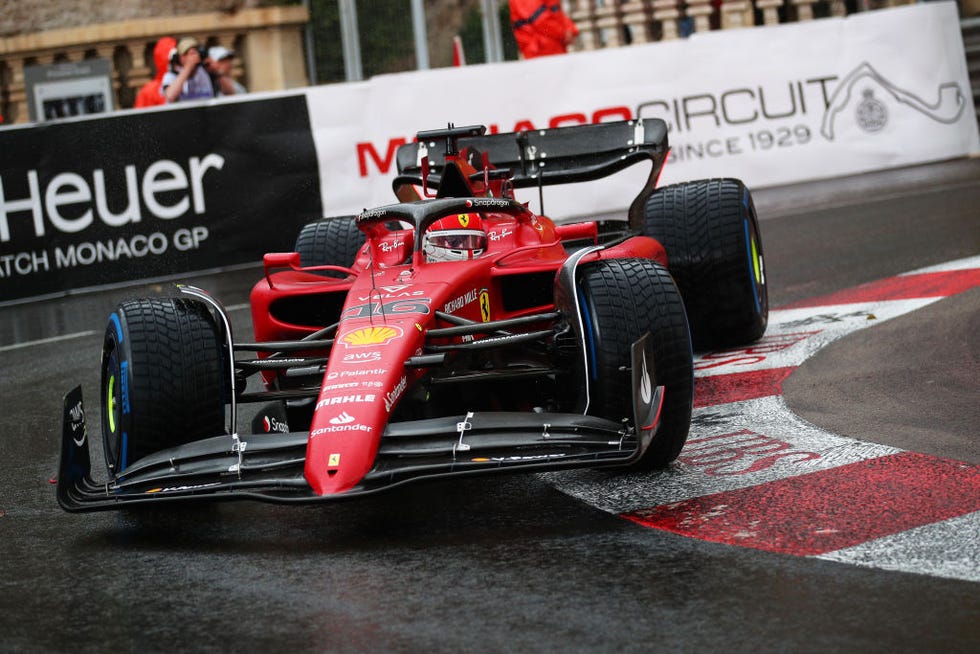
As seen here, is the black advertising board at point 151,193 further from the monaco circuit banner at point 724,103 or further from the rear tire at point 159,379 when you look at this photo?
the rear tire at point 159,379

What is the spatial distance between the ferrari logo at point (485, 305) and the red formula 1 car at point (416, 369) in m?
0.01

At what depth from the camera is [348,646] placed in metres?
3.67

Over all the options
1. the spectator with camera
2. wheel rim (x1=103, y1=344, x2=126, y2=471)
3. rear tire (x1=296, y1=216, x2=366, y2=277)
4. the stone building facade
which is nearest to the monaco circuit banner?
the spectator with camera

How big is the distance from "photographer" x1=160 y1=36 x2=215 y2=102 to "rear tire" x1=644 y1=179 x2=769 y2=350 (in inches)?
307

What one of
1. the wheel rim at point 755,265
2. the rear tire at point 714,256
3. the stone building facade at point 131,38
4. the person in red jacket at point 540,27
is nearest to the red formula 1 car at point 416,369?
the rear tire at point 714,256

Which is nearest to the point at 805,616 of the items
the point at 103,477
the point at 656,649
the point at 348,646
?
the point at 656,649

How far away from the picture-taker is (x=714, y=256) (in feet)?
23.6

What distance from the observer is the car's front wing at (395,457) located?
14.6 feet

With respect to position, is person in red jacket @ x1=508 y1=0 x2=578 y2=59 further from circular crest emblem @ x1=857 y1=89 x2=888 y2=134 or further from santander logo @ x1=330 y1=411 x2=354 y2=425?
santander logo @ x1=330 y1=411 x2=354 y2=425

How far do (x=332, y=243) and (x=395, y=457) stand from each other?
10.2 ft

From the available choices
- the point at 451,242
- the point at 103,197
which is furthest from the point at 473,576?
the point at 103,197

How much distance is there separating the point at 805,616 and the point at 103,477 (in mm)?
3218

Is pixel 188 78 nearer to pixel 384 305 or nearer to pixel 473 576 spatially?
pixel 384 305

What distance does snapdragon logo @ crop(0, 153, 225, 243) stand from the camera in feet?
41.2
